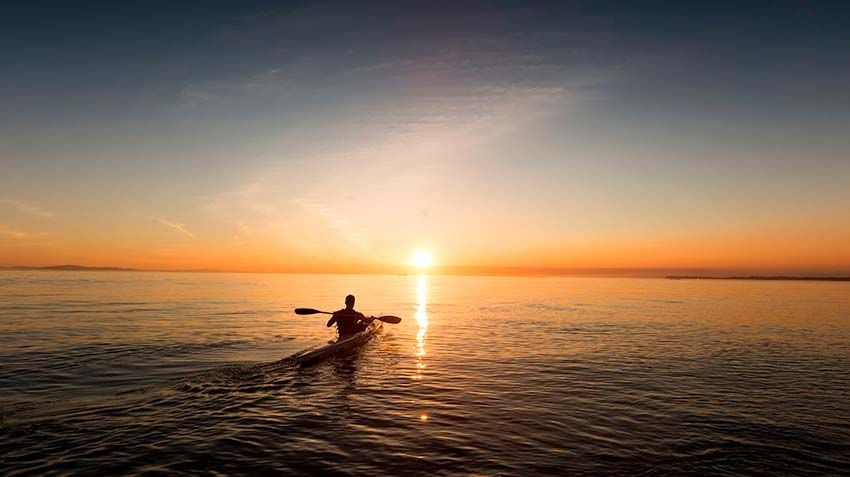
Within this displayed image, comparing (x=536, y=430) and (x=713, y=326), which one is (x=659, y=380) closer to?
(x=536, y=430)

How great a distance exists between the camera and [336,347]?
25.2 m

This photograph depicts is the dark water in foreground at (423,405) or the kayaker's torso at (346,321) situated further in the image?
the kayaker's torso at (346,321)

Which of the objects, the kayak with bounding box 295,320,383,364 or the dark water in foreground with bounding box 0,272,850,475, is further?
the kayak with bounding box 295,320,383,364

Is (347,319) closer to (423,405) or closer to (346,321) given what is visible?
(346,321)

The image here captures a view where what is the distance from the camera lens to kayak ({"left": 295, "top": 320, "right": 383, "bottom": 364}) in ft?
73.6

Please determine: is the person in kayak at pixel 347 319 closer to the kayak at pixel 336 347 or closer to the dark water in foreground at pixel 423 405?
the kayak at pixel 336 347

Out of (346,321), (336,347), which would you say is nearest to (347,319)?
(346,321)

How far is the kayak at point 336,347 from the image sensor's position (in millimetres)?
22436

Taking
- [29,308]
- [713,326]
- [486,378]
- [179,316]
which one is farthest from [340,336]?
[29,308]

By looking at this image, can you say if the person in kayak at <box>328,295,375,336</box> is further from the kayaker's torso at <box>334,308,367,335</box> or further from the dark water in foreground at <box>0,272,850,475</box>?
the dark water in foreground at <box>0,272,850,475</box>

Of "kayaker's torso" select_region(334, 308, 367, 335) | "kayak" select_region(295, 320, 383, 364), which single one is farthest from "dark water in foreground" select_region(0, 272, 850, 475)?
"kayaker's torso" select_region(334, 308, 367, 335)

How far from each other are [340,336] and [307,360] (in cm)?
666

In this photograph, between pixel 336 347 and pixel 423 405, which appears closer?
pixel 423 405

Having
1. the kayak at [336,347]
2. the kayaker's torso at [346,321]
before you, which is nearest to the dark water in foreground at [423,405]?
the kayak at [336,347]
